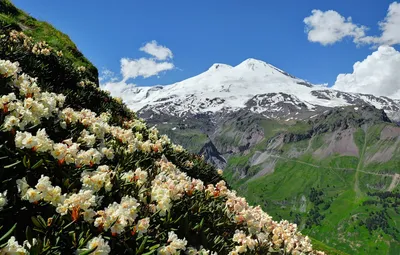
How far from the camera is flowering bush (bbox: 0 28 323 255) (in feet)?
15.4

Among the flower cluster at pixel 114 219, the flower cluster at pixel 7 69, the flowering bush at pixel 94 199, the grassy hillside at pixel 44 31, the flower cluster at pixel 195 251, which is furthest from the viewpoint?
the grassy hillside at pixel 44 31

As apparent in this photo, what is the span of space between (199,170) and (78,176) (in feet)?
25.9

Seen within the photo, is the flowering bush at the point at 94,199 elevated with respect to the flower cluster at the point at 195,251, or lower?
elevated

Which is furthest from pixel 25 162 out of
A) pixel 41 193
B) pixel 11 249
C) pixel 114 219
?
pixel 11 249

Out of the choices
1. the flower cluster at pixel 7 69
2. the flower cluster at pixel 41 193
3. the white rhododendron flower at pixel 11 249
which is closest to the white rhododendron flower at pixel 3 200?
the flower cluster at pixel 41 193

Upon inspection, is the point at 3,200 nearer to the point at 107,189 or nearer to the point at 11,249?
the point at 11,249

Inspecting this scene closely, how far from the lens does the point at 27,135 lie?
565cm

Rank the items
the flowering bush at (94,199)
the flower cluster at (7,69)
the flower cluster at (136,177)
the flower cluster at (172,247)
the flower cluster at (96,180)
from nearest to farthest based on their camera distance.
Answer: the flowering bush at (94,199) < the flower cluster at (172,247) < the flower cluster at (96,180) < the flower cluster at (136,177) < the flower cluster at (7,69)

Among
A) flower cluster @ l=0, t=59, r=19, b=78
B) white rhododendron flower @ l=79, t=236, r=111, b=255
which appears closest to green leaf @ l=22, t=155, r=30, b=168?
white rhododendron flower @ l=79, t=236, r=111, b=255

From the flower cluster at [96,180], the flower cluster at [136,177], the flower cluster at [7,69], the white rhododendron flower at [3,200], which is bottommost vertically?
the white rhododendron flower at [3,200]

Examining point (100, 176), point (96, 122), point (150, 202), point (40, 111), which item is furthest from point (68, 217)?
point (96, 122)

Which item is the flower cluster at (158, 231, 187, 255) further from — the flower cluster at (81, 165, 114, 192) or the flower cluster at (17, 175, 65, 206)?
the flower cluster at (17, 175, 65, 206)

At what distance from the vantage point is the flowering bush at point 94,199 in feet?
15.4

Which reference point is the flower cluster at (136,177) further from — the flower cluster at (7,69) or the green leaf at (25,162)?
the flower cluster at (7,69)
